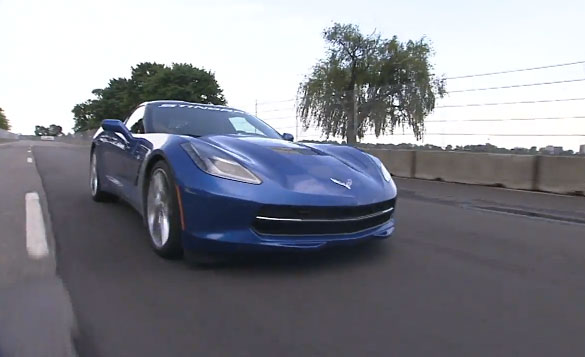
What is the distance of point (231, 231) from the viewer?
2.99 m

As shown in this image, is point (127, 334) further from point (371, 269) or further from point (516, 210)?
point (516, 210)

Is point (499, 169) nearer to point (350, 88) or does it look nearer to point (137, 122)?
point (137, 122)

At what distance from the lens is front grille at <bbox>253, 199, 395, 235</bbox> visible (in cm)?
296

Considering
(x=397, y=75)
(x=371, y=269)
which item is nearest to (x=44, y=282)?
(x=371, y=269)

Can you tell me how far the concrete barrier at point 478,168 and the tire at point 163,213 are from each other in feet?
22.0

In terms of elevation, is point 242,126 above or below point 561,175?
above

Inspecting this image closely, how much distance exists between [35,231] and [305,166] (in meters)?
2.65

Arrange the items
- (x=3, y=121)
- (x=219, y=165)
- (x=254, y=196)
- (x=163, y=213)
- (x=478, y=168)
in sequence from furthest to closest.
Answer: (x=3, y=121) < (x=478, y=168) < (x=163, y=213) < (x=219, y=165) < (x=254, y=196)

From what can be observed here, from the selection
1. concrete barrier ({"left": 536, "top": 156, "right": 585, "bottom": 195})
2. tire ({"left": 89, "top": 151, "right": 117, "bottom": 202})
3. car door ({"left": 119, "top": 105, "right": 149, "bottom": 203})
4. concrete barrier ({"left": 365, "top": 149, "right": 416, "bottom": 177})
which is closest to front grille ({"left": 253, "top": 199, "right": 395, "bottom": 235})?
car door ({"left": 119, "top": 105, "right": 149, "bottom": 203})

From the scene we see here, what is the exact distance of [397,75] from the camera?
113 ft

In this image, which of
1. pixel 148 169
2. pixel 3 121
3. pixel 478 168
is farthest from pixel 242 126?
pixel 3 121

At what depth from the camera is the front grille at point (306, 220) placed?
2955 mm

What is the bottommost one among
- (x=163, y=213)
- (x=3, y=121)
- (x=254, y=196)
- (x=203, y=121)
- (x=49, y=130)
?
(x=49, y=130)

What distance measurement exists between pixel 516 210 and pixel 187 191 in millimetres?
4551
